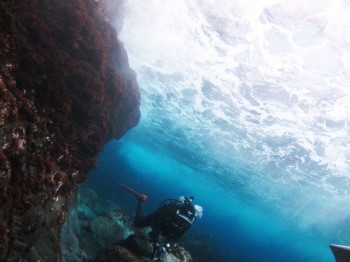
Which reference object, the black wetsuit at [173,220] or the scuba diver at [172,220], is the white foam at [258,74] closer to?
the scuba diver at [172,220]

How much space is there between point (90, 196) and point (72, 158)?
1709 cm

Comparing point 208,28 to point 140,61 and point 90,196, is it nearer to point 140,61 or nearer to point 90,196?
point 140,61

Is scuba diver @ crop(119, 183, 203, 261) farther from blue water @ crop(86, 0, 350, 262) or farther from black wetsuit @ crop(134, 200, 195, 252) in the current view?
blue water @ crop(86, 0, 350, 262)

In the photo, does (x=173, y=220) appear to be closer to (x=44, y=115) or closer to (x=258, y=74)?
(x=44, y=115)

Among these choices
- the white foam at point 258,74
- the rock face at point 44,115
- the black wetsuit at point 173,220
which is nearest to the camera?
the rock face at point 44,115

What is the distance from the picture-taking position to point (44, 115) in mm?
6059

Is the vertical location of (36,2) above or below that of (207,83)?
below

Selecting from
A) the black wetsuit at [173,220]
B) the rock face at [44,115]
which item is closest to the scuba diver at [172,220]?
the black wetsuit at [173,220]

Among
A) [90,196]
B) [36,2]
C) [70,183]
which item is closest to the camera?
[36,2]

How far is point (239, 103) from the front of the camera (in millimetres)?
17406

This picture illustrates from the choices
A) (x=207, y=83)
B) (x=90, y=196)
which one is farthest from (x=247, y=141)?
(x=90, y=196)

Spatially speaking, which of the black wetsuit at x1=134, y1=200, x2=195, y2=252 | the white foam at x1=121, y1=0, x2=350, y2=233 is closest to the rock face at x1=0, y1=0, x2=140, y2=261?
the black wetsuit at x1=134, y1=200, x2=195, y2=252

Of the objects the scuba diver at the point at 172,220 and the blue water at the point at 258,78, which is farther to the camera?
the blue water at the point at 258,78

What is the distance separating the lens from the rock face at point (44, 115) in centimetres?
480
